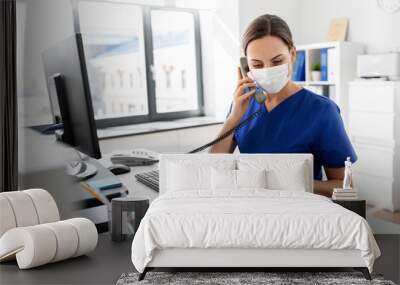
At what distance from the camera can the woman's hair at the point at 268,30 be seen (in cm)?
459

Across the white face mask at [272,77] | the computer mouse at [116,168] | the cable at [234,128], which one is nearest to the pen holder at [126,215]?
the computer mouse at [116,168]

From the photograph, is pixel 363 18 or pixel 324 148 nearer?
pixel 324 148

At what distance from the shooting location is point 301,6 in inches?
225

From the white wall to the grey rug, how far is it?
2461mm

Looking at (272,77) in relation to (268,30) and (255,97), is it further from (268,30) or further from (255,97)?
(268,30)

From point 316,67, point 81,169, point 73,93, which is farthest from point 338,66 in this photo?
point 73,93

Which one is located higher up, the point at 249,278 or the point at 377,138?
the point at 377,138

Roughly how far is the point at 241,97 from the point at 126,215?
1298 mm

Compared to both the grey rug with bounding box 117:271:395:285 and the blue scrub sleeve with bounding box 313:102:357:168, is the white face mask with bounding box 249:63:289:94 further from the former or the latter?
the grey rug with bounding box 117:271:395:285

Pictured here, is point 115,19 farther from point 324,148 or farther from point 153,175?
point 324,148

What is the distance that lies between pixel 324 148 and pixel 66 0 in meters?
2.43

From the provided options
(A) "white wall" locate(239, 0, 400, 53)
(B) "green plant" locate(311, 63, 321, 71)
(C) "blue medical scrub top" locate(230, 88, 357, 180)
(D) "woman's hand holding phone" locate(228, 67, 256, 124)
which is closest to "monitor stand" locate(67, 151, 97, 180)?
(D) "woman's hand holding phone" locate(228, 67, 256, 124)

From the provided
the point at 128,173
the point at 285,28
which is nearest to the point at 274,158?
the point at 285,28

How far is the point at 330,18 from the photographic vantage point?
579cm
